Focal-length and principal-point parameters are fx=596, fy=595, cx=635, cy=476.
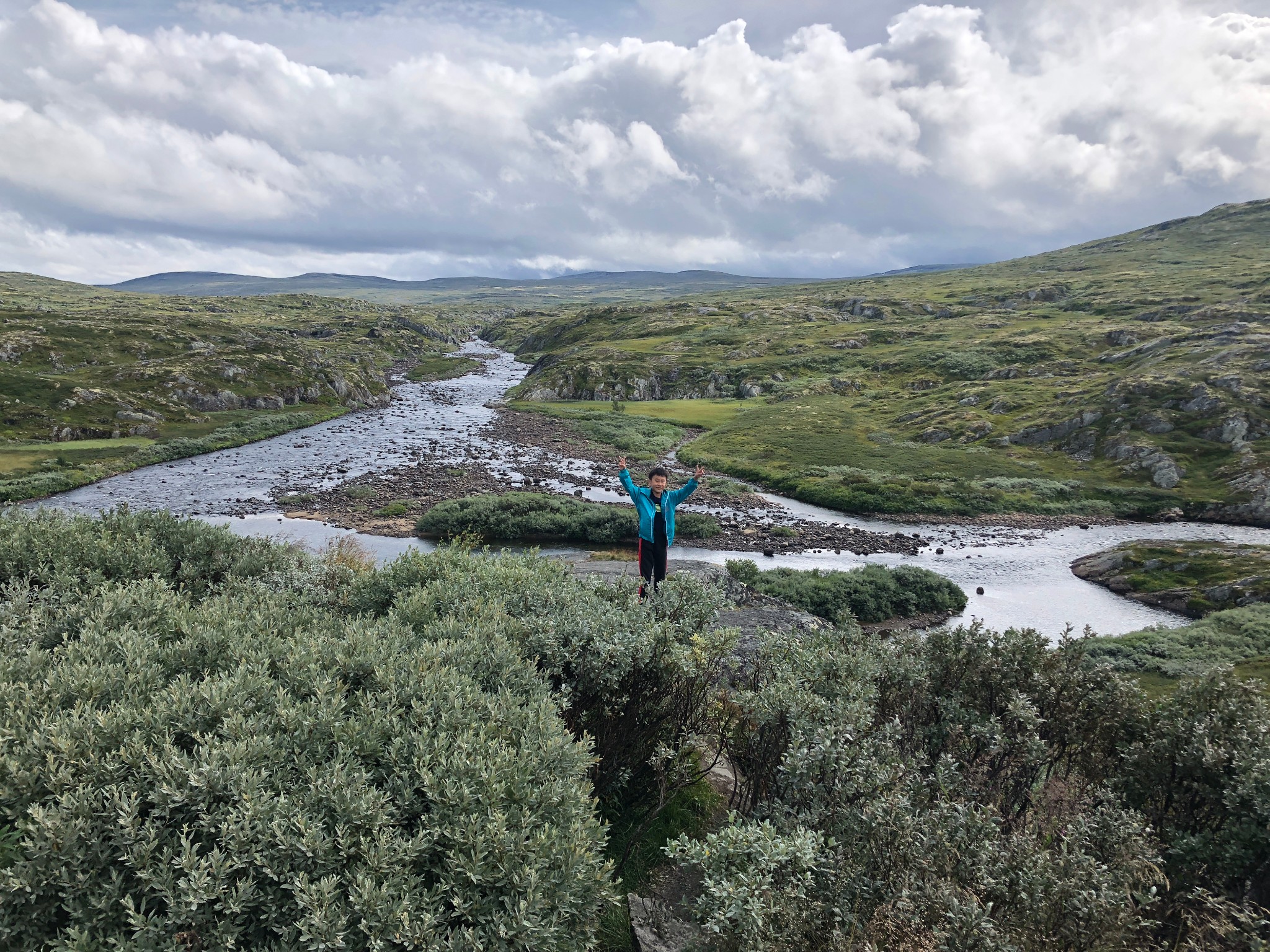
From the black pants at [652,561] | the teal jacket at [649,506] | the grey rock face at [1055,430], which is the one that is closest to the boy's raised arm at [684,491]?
the teal jacket at [649,506]

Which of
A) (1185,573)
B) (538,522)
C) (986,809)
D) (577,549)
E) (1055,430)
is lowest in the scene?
(577,549)

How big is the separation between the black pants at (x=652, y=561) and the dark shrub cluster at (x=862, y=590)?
18531 millimetres

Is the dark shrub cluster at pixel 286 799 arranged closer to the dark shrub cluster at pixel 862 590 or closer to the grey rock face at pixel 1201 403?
the dark shrub cluster at pixel 862 590

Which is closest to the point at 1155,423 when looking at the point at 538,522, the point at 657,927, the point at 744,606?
the point at 744,606

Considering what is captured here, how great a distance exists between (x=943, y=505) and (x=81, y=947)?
2358 inches

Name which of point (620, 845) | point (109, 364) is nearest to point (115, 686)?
point (620, 845)

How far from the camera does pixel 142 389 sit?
269ft

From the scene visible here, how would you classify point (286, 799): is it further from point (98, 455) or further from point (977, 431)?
point (977, 431)

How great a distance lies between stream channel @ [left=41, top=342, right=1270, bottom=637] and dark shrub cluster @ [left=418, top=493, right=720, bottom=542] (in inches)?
93.2

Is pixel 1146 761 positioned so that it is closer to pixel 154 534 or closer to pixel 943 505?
pixel 154 534

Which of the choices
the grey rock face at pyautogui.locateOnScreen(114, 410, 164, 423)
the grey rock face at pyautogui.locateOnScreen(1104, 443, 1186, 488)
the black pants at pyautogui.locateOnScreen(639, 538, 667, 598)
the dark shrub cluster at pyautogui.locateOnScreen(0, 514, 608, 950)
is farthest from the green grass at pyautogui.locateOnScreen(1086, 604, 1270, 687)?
the grey rock face at pyautogui.locateOnScreen(114, 410, 164, 423)

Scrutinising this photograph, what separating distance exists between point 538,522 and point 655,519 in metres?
31.6

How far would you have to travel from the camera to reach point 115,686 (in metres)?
6.30

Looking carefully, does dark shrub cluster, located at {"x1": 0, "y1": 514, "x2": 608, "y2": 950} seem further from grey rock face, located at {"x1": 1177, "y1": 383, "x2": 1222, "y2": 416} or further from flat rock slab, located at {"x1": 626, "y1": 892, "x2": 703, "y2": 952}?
grey rock face, located at {"x1": 1177, "y1": 383, "x2": 1222, "y2": 416}
